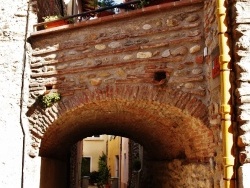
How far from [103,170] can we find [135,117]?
17548 mm

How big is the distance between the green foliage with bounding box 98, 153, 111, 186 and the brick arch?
52.3ft

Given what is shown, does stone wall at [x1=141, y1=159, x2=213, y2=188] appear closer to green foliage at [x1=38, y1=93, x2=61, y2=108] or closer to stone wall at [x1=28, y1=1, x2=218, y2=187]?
stone wall at [x1=28, y1=1, x2=218, y2=187]

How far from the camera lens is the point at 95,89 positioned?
4926 mm

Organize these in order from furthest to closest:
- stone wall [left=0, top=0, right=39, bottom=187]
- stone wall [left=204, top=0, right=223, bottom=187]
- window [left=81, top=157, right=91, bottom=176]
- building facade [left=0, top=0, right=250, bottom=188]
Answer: window [left=81, top=157, right=91, bottom=176]
stone wall [left=0, top=0, right=39, bottom=187]
stone wall [left=204, top=0, right=223, bottom=187]
building facade [left=0, top=0, right=250, bottom=188]

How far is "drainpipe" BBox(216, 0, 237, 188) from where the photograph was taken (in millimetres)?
3434

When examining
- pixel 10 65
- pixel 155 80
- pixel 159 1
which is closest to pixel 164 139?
pixel 155 80

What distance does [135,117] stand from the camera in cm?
577

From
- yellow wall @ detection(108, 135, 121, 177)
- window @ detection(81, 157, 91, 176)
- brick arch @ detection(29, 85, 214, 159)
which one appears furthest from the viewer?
window @ detection(81, 157, 91, 176)

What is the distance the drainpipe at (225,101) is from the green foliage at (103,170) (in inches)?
746

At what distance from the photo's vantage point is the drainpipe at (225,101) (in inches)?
135

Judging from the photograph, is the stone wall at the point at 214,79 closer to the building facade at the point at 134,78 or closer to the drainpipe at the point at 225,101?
the building facade at the point at 134,78

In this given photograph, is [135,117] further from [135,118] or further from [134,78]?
[134,78]

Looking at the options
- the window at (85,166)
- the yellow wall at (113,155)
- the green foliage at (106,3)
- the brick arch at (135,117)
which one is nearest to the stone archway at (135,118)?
the brick arch at (135,117)

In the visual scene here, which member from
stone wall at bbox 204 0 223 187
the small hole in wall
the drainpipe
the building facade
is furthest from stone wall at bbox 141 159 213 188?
the small hole in wall
